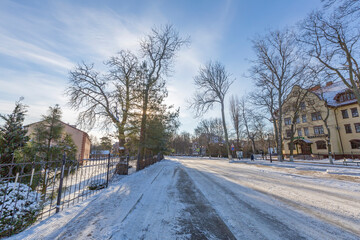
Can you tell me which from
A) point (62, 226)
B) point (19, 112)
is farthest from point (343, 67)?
point (19, 112)

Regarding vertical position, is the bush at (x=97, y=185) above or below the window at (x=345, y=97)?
below

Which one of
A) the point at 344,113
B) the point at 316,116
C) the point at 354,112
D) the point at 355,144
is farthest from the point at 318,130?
the point at 354,112

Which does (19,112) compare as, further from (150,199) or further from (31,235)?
(150,199)

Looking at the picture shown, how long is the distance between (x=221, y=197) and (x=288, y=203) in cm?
190

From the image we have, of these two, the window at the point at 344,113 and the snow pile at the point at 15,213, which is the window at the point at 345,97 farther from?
the snow pile at the point at 15,213

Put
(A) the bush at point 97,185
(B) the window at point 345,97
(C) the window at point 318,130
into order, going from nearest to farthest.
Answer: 1. (A) the bush at point 97,185
2. (B) the window at point 345,97
3. (C) the window at point 318,130

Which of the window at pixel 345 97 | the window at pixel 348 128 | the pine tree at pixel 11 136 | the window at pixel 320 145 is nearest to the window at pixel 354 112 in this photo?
the window at pixel 348 128

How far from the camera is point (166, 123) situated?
1484cm

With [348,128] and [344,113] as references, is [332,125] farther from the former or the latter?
[344,113]

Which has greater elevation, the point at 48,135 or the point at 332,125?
the point at 332,125

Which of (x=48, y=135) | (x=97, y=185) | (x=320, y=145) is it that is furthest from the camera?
(x=320, y=145)

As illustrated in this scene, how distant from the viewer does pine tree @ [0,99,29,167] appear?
727 centimetres

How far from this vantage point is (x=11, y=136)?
766cm

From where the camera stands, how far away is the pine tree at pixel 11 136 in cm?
727
